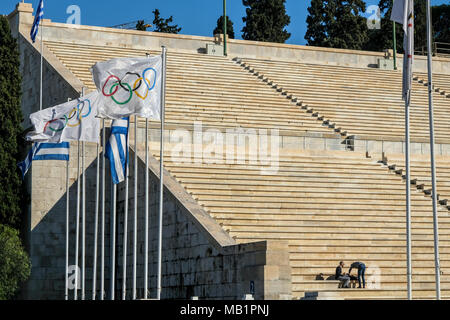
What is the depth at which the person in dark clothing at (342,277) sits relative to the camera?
18.2m

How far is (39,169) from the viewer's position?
2408cm

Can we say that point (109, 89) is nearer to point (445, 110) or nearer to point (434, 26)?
point (445, 110)

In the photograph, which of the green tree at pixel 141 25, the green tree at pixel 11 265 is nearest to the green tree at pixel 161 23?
the green tree at pixel 141 25

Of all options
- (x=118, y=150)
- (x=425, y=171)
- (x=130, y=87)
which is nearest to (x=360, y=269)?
(x=118, y=150)

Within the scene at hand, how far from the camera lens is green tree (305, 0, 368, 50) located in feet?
144

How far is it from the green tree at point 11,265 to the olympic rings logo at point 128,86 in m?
5.95

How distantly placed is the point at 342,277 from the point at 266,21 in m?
27.3

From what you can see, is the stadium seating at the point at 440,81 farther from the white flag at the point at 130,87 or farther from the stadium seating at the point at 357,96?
the white flag at the point at 130,87

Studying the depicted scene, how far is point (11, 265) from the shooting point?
21734 mm

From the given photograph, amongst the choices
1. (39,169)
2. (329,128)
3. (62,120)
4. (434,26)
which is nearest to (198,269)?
(62,120)

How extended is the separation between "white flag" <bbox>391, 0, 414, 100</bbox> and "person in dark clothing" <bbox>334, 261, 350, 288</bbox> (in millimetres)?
3732

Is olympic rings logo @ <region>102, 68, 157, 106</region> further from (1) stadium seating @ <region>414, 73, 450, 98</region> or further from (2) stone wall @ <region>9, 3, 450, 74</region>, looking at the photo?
(1) stadium seating @ <region>414, 73, 450, 98</region>

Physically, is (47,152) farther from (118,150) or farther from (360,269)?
(360,269)

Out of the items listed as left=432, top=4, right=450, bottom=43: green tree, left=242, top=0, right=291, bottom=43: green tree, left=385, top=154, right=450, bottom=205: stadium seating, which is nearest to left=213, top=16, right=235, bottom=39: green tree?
left=242, top=0, right=291, bottom=43: green tree
